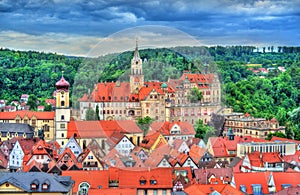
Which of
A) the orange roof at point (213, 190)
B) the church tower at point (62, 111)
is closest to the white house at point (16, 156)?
the church tower at point (62, 111)

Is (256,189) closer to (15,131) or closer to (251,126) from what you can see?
(251,126)

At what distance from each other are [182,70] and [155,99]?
10.4 ft

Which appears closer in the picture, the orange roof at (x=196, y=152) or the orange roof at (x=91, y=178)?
the orange roof at (x=91, y=178)

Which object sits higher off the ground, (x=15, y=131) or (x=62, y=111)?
(x=62, y=111)

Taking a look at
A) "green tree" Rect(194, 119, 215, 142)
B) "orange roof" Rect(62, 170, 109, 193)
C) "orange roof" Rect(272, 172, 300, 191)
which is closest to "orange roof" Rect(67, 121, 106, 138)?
"green tree" Rect(194, 119, 215, 142)

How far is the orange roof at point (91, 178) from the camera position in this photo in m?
28.1

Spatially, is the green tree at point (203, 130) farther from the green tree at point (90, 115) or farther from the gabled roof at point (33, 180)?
the gabled roof at point (33, 180)

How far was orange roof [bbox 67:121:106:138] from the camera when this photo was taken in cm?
3790

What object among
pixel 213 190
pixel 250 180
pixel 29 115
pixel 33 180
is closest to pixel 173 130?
pixel 250 180

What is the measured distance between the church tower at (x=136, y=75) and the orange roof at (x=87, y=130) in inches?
115

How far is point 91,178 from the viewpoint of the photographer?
28391 millimetres

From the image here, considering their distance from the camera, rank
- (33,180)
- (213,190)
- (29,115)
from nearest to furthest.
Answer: (33,180) < (213,190) < (29,115)

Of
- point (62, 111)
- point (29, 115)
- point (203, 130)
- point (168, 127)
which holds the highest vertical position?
point (62, 111)

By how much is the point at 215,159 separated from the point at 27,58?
72.8 meters
